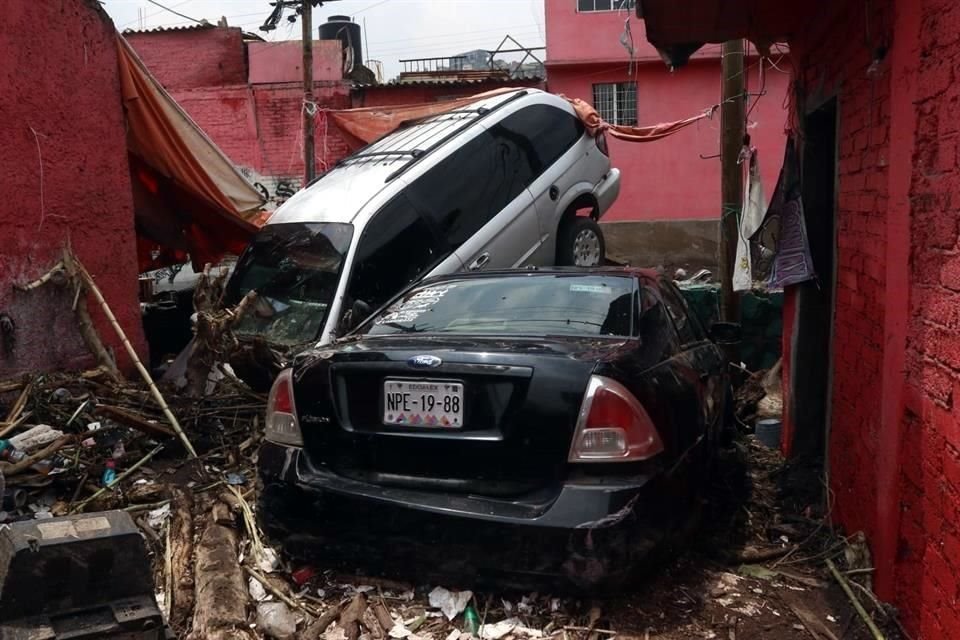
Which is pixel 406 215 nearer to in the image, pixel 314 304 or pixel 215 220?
pixel 314 304

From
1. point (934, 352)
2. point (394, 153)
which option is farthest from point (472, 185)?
point (934, 352)

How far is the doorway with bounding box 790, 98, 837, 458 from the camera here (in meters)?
5.37

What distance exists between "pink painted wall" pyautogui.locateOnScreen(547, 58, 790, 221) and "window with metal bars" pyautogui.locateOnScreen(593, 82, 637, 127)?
156mm

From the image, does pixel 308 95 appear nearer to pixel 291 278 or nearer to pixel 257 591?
pixel 291 278

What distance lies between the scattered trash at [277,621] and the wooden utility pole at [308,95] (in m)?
12.8

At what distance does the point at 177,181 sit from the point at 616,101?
13412 mm

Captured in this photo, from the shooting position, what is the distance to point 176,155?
318 inches

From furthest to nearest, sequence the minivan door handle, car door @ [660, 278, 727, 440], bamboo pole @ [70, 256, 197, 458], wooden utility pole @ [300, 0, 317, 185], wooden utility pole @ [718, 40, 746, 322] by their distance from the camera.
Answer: wooden utility pole @ [300, 0, 317, 185], the minivan door handle, wooden utility pole @ [718, 40, 746, 322], bamboo pole @ [70, 256, 197, 458], car door @ [660, 278, 727, 440]

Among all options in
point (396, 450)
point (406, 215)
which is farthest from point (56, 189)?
Answer: point (396, 450)

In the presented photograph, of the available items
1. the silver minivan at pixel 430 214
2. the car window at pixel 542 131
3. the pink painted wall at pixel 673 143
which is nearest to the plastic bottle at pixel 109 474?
the silver minivan at pixel 430 214

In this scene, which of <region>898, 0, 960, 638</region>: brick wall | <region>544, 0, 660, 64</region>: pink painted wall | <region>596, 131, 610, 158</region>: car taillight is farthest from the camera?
<region>544, 0, 660, 64</region>: pink painted wall

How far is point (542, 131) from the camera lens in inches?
371

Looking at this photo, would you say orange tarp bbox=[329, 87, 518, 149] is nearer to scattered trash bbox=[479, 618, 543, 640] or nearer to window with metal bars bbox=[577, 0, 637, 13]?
scattered trash bbox=[479, 618, 543, 640]

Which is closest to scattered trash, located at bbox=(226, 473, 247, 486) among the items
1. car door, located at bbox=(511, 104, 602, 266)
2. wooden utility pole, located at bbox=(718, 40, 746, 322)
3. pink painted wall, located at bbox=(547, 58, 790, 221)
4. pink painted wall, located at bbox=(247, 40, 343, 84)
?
car door, located at bbox=(511, 104, 602, 266)
